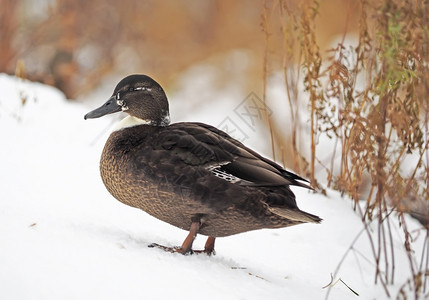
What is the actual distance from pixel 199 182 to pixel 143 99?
635 mm

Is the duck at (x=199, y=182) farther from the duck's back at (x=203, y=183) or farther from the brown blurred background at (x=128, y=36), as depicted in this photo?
the brown blurred background at (x=128, y=36)

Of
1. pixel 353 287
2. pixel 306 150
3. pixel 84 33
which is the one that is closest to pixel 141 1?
pixel 84 33

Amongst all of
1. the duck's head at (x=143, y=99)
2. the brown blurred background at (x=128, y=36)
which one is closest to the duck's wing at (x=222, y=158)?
the duck's head at (x=143, y=99)

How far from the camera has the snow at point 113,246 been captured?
2.46 m

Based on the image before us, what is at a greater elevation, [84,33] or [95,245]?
[84,33]

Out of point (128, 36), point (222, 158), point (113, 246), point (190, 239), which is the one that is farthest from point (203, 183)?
point (128, 36)

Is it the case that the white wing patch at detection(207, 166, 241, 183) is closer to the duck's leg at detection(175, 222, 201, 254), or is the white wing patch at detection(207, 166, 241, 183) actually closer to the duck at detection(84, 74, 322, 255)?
the duck at detection(84, 74, 322, 255)

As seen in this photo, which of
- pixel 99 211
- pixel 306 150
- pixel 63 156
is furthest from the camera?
pixel 306 150

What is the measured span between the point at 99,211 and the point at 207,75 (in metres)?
5.88

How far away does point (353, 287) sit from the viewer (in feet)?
11.0

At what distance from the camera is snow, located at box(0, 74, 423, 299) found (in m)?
2.46

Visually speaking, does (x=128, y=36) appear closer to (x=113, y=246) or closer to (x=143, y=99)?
(x=143, y=99)

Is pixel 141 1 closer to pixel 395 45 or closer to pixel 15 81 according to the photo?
pixel 15 81

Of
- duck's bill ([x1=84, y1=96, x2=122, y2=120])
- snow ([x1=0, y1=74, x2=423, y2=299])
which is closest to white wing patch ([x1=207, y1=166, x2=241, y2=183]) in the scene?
snow ([x1=0, y1=74, x2=423, y2=299])
